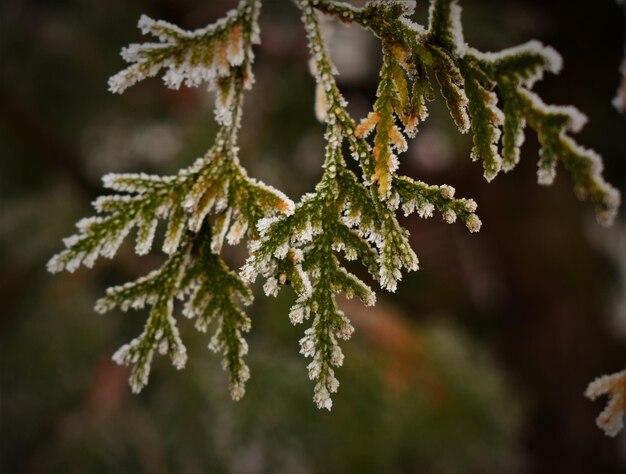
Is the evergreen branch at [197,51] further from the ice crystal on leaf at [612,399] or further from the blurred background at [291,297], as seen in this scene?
the blurred background at [291,297]

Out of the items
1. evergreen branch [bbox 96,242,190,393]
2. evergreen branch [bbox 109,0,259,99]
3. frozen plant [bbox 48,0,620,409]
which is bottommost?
evergreen branch [bbox 96,242,190,393]

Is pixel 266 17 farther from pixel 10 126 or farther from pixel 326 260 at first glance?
pixel 326 260

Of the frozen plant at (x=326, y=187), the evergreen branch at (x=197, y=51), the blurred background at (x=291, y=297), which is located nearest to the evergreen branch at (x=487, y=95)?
the frozen plant at (x=326, y=187)

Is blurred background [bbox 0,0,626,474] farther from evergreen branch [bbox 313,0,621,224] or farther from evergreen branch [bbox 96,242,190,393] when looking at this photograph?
evergreen branch [bbox 313,0,621,224]

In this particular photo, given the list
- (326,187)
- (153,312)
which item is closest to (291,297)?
(153,312)

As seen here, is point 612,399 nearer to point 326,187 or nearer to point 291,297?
point 326,187

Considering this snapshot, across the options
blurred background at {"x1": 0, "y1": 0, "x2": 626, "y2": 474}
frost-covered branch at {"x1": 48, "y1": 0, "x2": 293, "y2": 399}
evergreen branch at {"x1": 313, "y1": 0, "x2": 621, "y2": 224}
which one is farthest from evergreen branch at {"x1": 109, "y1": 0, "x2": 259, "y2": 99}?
blurred background at {"x1": 0, "y1": 0, "x2": 626, "y2": 474}
